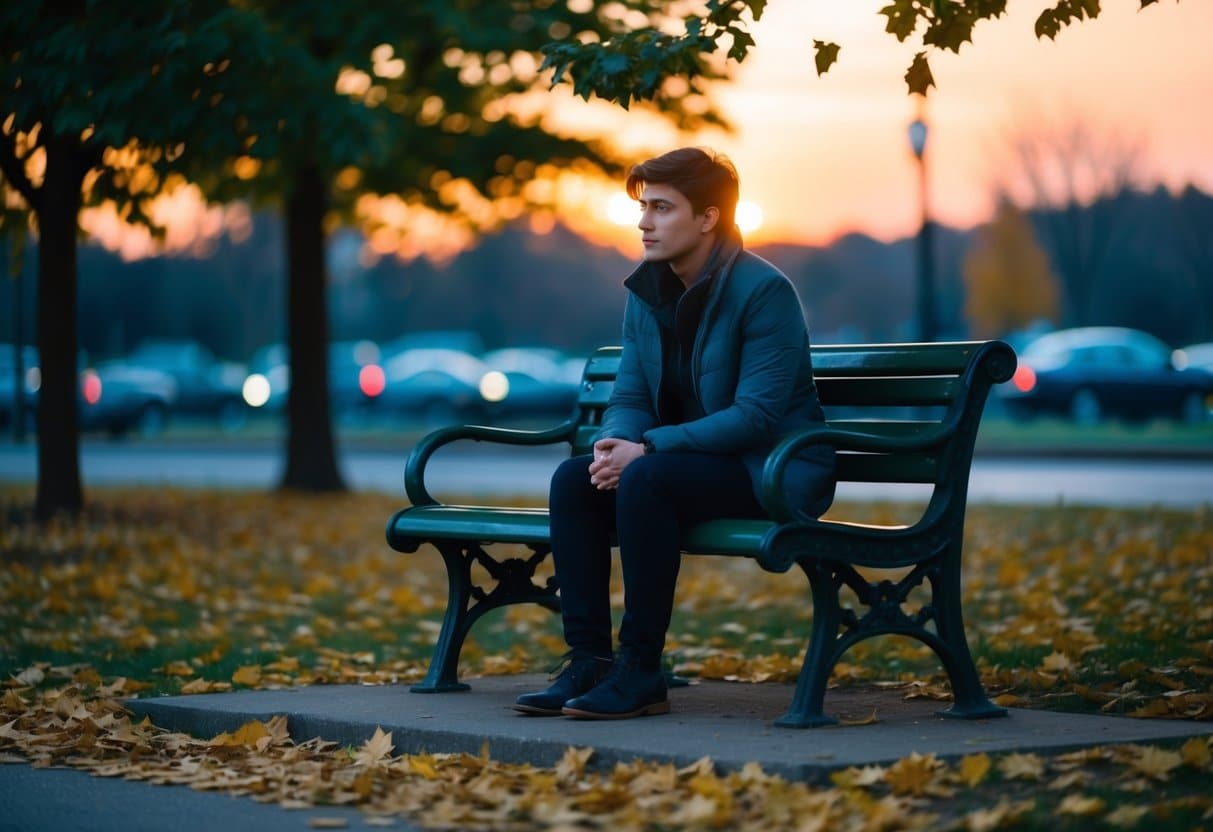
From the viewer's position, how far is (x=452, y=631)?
630cm

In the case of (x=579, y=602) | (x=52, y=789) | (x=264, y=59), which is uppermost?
(x=264, y=59)

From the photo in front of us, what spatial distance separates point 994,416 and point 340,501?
32.4 m

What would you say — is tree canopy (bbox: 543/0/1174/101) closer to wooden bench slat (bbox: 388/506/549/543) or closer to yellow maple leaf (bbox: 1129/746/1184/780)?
wooden bench slat (bbox: 388/506/549/543)

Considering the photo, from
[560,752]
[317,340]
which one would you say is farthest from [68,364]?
[560,752]

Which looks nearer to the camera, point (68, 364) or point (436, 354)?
point (68, 364)

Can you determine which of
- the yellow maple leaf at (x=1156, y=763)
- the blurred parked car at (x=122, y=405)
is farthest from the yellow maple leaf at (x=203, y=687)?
the blurred parked car at (x=122, y=405)

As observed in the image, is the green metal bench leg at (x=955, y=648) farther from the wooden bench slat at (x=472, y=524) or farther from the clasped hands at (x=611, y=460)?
the wooden bench slat at (x=472, y=524)

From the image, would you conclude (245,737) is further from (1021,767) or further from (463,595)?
(1021,767)

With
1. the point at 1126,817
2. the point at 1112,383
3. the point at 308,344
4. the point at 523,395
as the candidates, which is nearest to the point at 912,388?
the point at 1126,817

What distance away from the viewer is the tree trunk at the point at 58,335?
13.5 metres

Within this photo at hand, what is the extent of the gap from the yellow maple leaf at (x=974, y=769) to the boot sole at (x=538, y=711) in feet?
4.43

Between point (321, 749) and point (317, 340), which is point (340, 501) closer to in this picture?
point (317, 340)

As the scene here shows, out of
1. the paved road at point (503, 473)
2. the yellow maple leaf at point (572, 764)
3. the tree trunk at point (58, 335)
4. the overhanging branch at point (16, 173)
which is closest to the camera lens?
the yellow maple leaf at point (572, 764)

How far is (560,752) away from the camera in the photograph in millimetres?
4902
